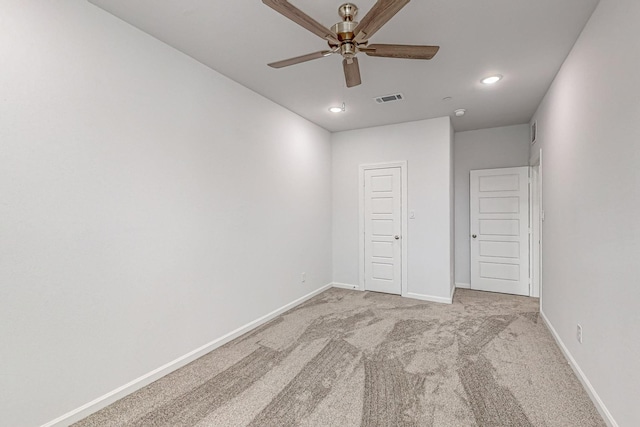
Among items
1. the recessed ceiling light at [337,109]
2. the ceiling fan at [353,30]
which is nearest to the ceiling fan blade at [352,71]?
the ceiling fan at [353,30]

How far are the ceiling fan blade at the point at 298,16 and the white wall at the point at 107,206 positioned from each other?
1.39 m

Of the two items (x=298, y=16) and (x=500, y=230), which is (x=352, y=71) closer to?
(x=298, y=16)

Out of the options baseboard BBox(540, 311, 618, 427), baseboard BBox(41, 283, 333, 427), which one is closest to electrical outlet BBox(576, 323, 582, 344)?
baseboard BBox(540, 311, 618, 427)

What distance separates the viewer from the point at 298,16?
1.63m

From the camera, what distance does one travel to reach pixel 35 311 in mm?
1756

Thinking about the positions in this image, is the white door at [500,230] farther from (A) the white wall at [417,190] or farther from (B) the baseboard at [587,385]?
(B) the baseboard at [587,385]

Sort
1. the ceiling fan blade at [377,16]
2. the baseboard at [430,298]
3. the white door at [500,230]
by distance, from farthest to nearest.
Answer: the white door at [500,230] < the baseboard at [430,298] < the ceiling fan blade at [377,16]

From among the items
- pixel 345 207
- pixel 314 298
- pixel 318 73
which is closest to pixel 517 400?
pixel 314 298

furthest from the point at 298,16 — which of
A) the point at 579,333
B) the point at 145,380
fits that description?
the point at 579,333

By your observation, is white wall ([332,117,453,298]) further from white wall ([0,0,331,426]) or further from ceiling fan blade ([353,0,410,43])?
ceiling fan blade ([353,0,410,43])

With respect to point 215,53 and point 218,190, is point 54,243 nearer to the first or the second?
point 218,190

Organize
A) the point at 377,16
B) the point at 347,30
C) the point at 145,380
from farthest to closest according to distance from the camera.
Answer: the point at 145,380 → the point at 347,30 → the point at 377,16

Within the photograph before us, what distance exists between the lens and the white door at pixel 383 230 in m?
4.78

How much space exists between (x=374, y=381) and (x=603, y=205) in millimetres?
2021
